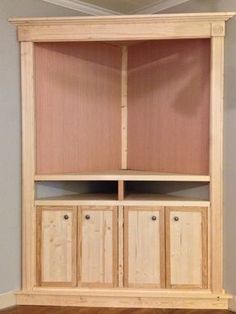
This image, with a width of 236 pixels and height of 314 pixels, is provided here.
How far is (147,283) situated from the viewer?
2.54 m

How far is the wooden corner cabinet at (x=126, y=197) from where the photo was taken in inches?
97.4

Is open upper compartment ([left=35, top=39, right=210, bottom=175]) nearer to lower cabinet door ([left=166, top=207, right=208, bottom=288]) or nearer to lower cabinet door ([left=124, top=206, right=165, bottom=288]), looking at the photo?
lower cabinet door ([left=166, top=207, right=208, bottom=288])

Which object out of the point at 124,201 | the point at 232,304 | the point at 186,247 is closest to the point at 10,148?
the point at 124,201

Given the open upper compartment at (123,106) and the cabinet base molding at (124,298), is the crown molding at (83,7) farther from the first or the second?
the cabinet base molding at (124,298)

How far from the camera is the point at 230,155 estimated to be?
97.0 inches

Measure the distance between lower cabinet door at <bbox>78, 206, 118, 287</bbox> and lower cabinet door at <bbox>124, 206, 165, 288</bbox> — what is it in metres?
0.09

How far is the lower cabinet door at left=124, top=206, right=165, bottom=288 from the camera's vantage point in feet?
8.31

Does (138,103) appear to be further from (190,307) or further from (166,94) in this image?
(190,307)

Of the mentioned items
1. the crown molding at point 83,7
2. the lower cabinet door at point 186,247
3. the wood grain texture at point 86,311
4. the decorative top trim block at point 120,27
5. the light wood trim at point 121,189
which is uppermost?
the crown molding at point 83,7

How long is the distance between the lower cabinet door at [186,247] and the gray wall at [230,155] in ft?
0.50

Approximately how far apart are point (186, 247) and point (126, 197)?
57 centimetres

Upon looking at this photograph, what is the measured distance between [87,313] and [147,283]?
1.52ft

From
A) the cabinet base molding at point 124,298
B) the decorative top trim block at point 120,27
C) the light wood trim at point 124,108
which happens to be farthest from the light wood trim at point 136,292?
the decorative top trim block at point 120,27

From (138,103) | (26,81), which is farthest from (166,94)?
(26,81)
